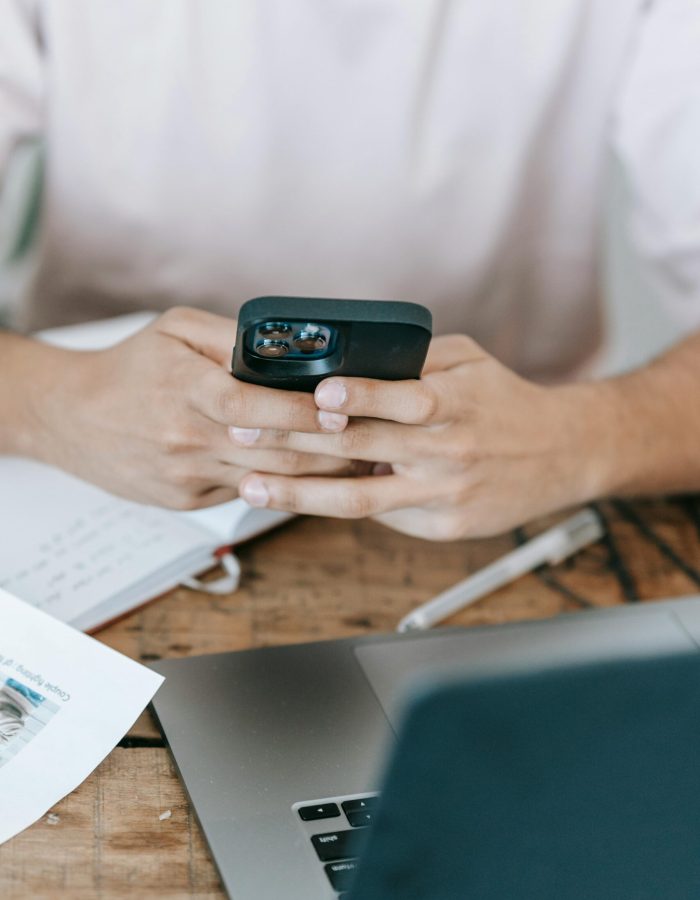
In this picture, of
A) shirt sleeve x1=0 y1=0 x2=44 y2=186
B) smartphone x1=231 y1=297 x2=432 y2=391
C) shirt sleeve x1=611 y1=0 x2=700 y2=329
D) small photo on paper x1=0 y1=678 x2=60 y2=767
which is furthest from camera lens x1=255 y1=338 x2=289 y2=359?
shirt sleeve x1=611 y1=0 x2=700 y2=329

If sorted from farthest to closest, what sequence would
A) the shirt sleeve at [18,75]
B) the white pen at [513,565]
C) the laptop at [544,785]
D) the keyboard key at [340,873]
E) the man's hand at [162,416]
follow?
the shirt sleeve at [18,75]
the white pen at [513,565]
the man's hand at [162,416]
the keyboard key at [340,873]
the laptop at [544,785]

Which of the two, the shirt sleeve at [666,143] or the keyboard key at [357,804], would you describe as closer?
the keyboard key at [357,804]

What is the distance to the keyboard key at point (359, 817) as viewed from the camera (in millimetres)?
495

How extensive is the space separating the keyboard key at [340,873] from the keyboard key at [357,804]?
0.10 ft

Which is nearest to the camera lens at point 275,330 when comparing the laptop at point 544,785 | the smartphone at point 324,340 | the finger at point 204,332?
the smartphone at point 324,340

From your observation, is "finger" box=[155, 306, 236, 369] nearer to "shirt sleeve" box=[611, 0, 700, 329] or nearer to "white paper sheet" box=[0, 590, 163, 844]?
"white paper sheet" box=[0, 590, 163, 844]

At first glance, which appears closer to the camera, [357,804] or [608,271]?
[357,804]

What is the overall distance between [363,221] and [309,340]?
49 centimetres

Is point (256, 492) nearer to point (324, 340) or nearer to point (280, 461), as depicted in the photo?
point (280, 461)

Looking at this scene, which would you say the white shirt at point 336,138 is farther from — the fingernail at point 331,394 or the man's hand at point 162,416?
the fingernail at point 331,394

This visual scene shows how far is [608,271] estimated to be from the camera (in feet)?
5.65

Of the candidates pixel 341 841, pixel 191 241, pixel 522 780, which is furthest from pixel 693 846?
pixel 191 241

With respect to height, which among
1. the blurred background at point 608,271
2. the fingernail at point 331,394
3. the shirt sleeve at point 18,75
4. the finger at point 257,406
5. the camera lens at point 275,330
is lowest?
the blurred background at point 608,271

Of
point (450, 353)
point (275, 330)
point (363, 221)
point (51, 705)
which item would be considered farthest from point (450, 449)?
point (363, 221)
